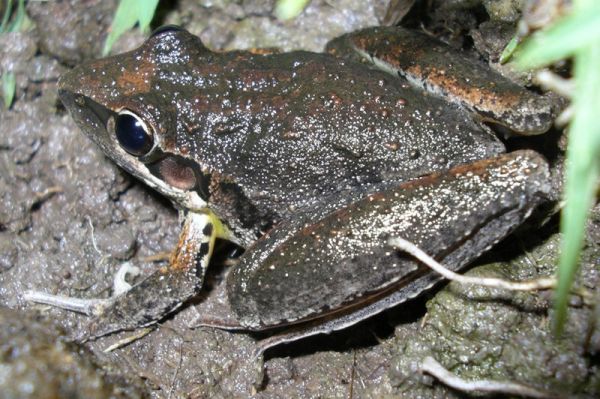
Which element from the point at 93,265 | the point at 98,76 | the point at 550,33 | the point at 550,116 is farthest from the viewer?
the point at 93,265

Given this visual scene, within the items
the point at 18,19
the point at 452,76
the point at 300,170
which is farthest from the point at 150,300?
the point at 18,19

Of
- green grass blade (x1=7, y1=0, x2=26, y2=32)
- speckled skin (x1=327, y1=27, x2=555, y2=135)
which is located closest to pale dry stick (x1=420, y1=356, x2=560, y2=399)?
speckled skin (x1=327, y1=27, x2=555, y2=135)

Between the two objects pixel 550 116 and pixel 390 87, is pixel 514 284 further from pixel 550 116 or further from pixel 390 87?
pixel 390 87

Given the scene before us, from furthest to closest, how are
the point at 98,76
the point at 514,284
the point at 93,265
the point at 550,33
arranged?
the point at 93,265, the point at 98,76, the point at 514,284, the point at 550,33

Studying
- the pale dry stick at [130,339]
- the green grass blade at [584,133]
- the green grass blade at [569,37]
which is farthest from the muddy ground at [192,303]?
the green grass blade at [569,37]

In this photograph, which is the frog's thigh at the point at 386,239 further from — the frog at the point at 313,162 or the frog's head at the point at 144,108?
the frog's head at the point at 144,108

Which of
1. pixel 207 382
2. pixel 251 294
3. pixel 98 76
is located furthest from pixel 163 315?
pixel 98 76
